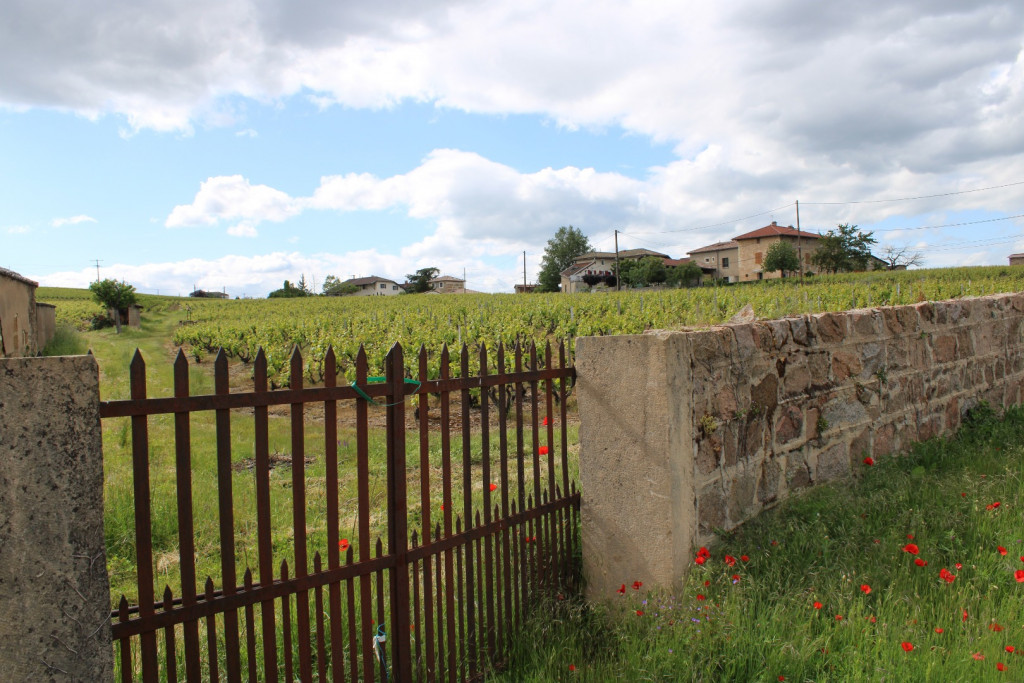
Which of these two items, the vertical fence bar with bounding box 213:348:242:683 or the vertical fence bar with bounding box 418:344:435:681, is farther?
the vertical fence bar with bounding box 418:344:435:681

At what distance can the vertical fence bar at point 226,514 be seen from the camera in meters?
2.10

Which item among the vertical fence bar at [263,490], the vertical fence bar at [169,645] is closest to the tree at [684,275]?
the vertical fence bar at [263,490]

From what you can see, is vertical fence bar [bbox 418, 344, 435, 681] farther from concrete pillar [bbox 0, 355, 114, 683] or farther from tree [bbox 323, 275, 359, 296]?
tree [bbox 323, 275, 359, 296]

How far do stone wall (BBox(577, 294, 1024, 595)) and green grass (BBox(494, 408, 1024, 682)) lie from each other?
184 millimetres

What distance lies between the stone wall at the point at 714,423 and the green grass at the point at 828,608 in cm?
18

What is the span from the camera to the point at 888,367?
5.07 metres

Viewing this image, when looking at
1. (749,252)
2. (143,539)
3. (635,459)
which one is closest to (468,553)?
(635,459)

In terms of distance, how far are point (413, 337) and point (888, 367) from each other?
11.6m

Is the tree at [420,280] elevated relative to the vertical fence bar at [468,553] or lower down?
elevated

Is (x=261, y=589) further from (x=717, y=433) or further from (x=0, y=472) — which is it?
(x=717, y=433)

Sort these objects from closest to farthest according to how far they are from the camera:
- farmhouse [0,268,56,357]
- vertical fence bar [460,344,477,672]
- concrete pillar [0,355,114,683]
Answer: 1. concrete pillar [0,355,114,683]
2. vertical fence bar [460,344,477,672]
3. farmhouse [0,268,56,357]

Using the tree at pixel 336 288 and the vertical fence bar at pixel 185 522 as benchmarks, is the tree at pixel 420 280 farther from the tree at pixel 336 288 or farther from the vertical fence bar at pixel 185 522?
the vertical fence bar at pixel 185 522

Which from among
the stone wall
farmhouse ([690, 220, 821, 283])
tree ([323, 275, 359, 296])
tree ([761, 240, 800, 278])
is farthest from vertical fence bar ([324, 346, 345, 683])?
tree ([323, 275, 359, 296])

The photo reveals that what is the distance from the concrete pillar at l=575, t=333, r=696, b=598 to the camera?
10.7ft
